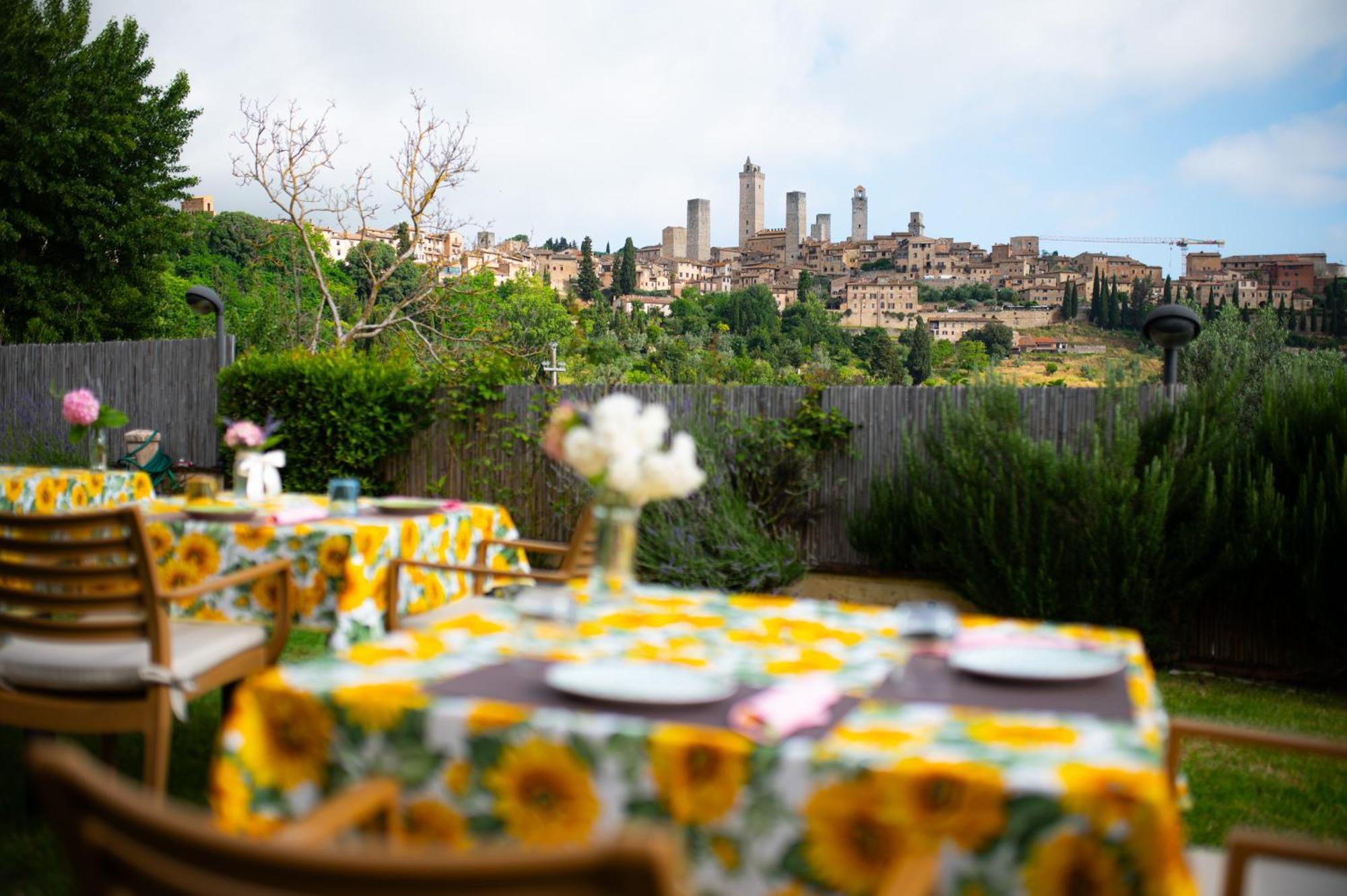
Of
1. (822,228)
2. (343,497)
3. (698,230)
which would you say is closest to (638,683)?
(343,497)

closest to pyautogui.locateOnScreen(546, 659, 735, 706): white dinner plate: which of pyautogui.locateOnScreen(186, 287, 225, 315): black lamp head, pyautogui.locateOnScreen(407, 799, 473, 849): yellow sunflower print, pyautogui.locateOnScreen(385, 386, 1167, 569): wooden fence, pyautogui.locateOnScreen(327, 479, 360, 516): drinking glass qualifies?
pyautogui.locateOnScreen(407, 799, 473, 849): yellow sunflower print

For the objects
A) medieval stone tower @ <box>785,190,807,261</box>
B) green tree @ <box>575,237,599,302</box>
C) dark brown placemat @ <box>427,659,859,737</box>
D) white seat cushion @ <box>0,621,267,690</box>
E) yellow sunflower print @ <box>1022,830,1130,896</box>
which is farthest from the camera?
medieval stone tower @ <box>785,190,807,261</box>

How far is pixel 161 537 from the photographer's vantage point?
4.12 metres

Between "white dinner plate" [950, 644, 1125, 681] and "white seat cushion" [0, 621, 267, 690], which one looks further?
"white seat cushion" [0, 621, 267, 690]

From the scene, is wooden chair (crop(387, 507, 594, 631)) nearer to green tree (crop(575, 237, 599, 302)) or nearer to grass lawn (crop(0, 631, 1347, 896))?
grass lawn (crop(0, 631, 1347, 896))

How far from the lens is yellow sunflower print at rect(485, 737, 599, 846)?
4.99 ft

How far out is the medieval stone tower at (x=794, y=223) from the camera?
444 ft

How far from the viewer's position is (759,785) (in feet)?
4.72

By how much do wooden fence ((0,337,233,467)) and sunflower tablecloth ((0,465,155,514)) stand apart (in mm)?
3382

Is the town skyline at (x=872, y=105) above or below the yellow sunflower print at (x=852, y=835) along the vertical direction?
above

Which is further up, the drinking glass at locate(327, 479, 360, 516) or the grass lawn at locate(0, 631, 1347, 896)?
the drinking glass at locate(327, 479, 360, 516)

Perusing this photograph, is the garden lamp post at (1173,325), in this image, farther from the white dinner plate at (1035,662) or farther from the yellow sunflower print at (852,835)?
the yellow sunflower print at (852,835)

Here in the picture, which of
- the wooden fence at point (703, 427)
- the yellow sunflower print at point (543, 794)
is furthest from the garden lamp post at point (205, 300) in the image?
the yellow sunflower print at point (543, 794)

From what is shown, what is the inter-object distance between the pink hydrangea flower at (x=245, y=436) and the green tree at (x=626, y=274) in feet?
271
